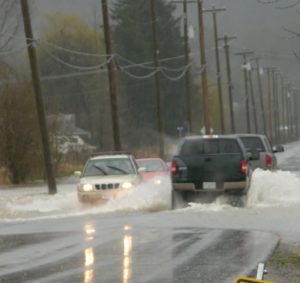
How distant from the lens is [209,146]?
69.3ft

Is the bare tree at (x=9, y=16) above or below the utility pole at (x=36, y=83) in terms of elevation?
above

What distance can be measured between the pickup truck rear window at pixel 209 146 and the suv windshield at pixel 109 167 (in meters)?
2.99

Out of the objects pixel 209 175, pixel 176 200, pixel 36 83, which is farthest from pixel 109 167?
pixel 36 83

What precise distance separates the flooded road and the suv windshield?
1063 mm

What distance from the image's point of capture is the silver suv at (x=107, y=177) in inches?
882

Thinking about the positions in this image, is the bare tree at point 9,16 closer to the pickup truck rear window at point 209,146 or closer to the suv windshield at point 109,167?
the suv windshield at point 109,167

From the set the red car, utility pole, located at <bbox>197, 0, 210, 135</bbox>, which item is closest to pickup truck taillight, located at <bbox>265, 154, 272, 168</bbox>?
the red car

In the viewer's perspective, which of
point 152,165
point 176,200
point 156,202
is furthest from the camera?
point 152,165

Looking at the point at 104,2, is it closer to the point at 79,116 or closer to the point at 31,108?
the point at 31,108

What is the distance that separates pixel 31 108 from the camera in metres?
41.6

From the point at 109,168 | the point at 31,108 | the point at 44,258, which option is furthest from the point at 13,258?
the point at 31,108

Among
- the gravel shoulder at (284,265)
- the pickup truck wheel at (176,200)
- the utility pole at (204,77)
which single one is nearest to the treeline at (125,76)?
the utility pole at (204,77)

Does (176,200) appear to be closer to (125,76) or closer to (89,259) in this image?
(89,259)

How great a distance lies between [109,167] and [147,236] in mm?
8570
